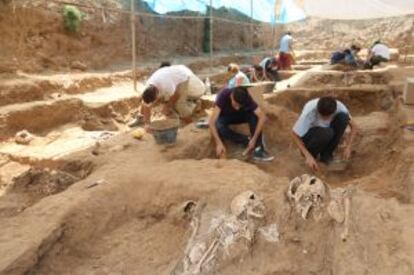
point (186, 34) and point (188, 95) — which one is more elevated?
point (186, 34)

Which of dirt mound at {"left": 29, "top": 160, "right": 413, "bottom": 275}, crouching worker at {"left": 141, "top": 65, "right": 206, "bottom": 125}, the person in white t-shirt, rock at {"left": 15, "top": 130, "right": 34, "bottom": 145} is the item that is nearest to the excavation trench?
dirt mound at {"left": 29, "top": 160, "right": 413, "bottom": 275}

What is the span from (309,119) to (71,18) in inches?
305

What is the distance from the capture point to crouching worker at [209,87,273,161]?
205 inches

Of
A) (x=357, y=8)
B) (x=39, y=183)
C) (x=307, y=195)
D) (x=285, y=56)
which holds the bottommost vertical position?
(x=39, y=183)

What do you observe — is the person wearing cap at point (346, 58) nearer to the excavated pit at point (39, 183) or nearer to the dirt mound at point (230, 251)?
the dirt mound at point (230, 251)

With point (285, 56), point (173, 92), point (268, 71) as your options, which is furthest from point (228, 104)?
point (285, 56)

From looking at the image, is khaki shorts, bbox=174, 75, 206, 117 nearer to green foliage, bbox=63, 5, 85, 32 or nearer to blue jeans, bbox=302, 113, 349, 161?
blue jeans, bbox=302, 113, 349, 161

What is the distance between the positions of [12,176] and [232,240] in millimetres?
3298

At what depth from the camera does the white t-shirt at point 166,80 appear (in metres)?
6.40

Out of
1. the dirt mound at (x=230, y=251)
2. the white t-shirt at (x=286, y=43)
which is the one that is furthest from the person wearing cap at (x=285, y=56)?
the dirt mound at (x=230, y=251)

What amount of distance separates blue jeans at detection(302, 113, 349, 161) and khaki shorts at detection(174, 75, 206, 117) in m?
2.32

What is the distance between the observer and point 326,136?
523cm

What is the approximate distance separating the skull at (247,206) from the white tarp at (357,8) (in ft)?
32.2

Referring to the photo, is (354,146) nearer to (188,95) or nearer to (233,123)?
(233,123)
